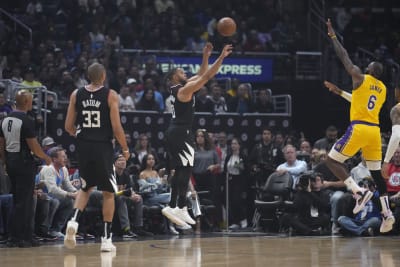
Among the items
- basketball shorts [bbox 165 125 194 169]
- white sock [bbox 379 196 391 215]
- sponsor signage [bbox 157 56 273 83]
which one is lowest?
white sock [bbox 379 196 391 215]

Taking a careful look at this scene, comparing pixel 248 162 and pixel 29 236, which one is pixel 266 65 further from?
pixel 29 236

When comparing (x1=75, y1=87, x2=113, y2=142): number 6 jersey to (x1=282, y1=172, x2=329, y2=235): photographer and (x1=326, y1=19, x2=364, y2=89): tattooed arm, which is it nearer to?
(x1=326, y1=19, x2=364, y2=89): tattooed arm

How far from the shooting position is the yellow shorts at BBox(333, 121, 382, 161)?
12414 millimetres

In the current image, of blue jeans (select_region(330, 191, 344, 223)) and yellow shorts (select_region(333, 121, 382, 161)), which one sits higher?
yellow shorts (select_region(333, 121, 382, 161))

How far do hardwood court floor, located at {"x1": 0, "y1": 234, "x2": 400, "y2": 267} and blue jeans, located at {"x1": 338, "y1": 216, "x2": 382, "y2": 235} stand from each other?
2.76 feet

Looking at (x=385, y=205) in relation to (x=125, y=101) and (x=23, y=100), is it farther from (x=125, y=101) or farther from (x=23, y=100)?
(x=125, y=101)

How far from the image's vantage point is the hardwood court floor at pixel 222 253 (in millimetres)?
10180

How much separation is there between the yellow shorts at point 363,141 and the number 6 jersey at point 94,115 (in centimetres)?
352

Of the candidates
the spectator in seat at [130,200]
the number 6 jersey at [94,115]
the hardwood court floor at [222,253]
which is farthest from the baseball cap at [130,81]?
the number 6 jersey at [94,115]

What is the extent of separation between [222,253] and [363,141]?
103 inches

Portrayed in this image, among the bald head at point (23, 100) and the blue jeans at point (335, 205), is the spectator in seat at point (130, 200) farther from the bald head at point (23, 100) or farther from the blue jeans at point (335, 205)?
the blue jeans at point (335, 205)

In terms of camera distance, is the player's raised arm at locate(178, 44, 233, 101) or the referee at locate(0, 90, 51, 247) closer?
the player's raised arm at locate(178, 44, 233, 101)

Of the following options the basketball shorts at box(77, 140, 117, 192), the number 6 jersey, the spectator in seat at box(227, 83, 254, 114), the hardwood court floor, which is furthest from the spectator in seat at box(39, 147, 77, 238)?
the spectator in seat at box(227, 83, 254, 114)

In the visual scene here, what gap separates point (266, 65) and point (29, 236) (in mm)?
12193
